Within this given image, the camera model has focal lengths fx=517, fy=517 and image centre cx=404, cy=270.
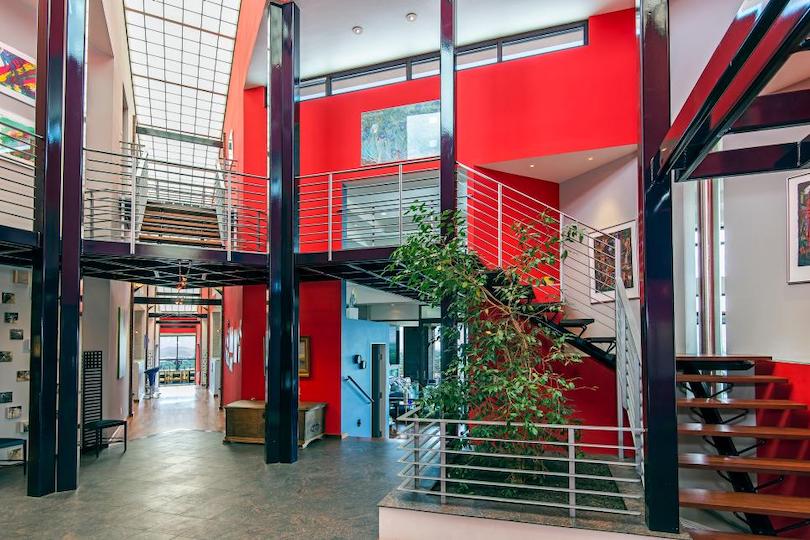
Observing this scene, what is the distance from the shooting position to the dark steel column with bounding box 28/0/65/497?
5590 mm

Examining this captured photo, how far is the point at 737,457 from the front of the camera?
4195 mm

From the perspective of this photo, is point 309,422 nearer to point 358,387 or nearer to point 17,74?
point 358,387

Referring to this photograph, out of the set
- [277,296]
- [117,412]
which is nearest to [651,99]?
[277,296]

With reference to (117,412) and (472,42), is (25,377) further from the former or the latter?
(472,42)

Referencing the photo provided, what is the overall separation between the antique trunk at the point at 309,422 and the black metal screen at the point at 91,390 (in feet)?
9.79

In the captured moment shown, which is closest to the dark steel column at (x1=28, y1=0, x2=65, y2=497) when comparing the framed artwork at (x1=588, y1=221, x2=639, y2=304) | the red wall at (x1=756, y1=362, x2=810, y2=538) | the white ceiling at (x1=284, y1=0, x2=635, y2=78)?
the white ceiling at (x1=284, y1=0, x2=635, y2=78)

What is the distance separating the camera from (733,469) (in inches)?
154

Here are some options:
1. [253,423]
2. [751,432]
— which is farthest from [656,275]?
[253,423]

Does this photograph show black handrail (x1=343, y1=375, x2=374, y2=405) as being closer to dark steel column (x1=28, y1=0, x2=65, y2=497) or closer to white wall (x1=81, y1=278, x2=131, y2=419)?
white wall (x1=81, y1=278, x2=131, y2=419)

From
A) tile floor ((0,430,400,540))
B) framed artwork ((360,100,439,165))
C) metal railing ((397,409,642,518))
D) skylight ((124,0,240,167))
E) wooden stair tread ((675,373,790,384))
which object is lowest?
tile floor ((0,430,400,540))

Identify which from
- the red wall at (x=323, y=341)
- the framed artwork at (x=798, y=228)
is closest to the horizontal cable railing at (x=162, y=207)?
the red wall at (x=323, y=341)

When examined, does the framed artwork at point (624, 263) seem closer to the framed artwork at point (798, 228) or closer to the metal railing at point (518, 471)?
the framed artwork at point (798, 228)

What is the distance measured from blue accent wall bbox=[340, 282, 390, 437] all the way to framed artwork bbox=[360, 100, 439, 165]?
8.14ft

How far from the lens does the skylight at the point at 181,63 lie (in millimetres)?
12430
